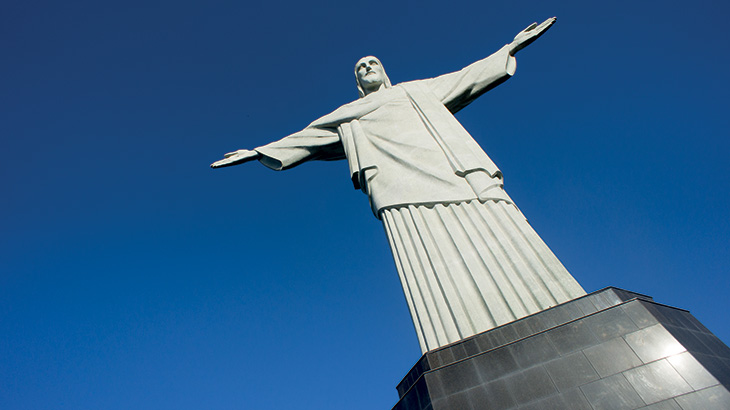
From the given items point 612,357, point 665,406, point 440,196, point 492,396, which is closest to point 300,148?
point 440,196

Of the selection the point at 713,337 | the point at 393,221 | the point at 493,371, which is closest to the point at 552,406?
the point at 493,371

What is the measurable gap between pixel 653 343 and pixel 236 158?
557cm

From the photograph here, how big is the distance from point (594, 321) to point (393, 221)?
245 cm

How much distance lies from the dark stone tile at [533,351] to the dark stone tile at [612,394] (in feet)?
0.95

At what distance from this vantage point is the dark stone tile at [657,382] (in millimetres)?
2574

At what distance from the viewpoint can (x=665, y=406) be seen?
2.54 metres

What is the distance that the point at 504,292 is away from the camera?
12.6ft

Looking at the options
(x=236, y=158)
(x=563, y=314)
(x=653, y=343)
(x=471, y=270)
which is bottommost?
(x=653, y=343)

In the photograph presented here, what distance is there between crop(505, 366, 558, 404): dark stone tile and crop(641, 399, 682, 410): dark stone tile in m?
0.51

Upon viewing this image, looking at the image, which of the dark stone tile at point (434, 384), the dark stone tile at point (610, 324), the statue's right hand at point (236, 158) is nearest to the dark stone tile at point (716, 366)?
the dark stone tile at point (610, 324)

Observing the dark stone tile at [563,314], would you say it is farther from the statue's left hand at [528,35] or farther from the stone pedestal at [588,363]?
the statue's left hand at [528,35]

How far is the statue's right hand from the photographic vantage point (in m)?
6.46

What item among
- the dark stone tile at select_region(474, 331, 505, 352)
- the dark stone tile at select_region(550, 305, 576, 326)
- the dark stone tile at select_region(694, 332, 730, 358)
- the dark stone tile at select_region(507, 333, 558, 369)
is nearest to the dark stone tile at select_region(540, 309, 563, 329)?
the dark stone tile at select_region(550, 305, 576, 326)

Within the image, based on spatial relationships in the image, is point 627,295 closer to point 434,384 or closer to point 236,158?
point 434,384
